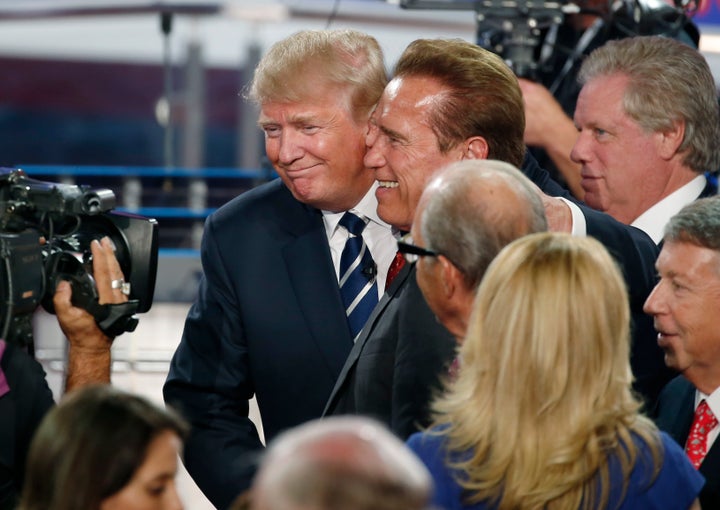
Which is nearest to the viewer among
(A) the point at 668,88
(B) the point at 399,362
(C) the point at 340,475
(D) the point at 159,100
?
(C) the point at 340,475

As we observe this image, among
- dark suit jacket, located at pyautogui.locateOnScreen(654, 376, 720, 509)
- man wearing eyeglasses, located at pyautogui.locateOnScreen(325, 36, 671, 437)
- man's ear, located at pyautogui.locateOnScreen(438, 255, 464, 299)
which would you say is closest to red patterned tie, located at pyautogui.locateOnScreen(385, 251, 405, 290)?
man wearing eyeglasses, located at pyautogui.locateOnScreen(325, 36, 671, 437)

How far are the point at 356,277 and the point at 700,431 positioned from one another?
0.74 m

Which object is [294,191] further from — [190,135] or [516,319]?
[190,135]

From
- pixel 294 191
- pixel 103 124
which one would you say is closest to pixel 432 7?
pixel 294 191

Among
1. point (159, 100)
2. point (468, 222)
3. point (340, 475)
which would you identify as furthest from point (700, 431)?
point (159, 100)

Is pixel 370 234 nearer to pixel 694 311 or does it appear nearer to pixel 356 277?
pixel 356 277

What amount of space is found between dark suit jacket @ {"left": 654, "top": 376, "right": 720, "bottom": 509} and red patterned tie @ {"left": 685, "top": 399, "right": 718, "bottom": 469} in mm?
16

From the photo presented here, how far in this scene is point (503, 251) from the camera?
1727 mm

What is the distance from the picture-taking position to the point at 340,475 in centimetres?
98

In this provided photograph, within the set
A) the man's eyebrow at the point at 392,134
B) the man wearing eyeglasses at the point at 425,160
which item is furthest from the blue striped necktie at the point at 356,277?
the man's eyebrow at the point at 392,134

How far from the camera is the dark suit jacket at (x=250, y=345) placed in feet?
7.98

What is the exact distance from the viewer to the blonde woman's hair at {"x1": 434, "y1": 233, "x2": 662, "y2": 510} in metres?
1.67

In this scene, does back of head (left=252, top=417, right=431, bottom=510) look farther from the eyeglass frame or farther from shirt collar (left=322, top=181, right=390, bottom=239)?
shirt collar (left=322, top=181, right=390, bottom=239)

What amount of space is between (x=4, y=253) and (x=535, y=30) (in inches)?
90.3
